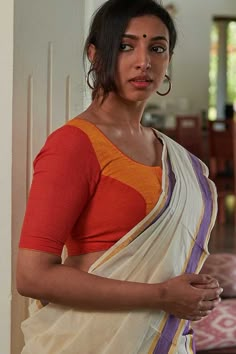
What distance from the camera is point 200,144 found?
7.62m

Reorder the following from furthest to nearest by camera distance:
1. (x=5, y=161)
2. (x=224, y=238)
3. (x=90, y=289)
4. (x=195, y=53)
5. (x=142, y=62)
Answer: (x=195, y=53) < (x=224, y=238) < (x=5, y=161) < (x=142, y=62) < (x=90, y=289)

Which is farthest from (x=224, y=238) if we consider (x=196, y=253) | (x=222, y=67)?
(x=222, y=67)

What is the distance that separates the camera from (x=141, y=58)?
1.16 m

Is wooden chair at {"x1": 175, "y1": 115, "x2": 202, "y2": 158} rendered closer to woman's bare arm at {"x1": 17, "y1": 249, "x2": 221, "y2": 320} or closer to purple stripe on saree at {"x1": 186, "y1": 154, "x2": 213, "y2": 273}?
purple stripe on saree at {"x1": 186, "y1": 154, "x2": 213, "y2": 273}

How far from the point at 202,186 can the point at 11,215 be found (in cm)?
37

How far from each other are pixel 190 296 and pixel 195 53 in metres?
9.12

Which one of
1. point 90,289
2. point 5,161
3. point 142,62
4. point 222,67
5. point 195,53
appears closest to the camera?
point 90,289

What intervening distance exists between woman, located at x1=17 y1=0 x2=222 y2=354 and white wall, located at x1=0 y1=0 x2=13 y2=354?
0.19 metres

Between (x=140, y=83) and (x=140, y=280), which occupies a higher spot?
(x=140, y=83)

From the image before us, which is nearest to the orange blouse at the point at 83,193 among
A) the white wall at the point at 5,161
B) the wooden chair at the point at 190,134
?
the white wall at the point at 5,161

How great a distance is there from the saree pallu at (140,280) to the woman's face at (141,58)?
149 mm

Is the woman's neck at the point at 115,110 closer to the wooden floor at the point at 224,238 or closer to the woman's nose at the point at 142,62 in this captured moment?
the woman's nose at the point at 142,62

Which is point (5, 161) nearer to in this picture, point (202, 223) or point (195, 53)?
point (202, 223)

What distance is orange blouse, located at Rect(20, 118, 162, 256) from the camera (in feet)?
3.46
